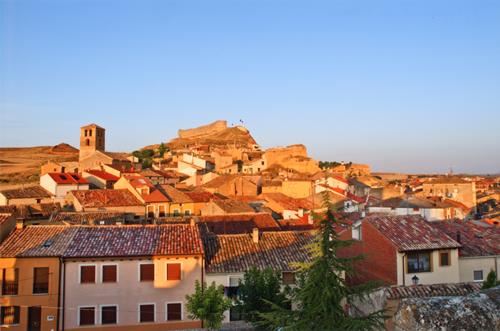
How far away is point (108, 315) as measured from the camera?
810 inches

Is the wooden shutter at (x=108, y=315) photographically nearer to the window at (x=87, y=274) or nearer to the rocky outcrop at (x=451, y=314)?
the window at (x=87, y=274)

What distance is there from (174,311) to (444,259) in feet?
43.2

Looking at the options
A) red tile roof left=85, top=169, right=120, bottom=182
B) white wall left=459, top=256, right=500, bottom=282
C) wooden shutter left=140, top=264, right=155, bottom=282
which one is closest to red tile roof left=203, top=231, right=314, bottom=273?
wooden shutter left=140, top=264, right=155, bottom=282

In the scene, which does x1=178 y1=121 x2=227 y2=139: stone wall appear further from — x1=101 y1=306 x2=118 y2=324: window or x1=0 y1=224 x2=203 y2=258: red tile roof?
x1=101 y1=306 x2=118 y2=324: window

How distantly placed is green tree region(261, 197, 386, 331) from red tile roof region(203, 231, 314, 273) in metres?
10.2

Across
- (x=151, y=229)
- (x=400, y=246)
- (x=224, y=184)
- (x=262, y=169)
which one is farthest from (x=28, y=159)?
(x=400, y=246)

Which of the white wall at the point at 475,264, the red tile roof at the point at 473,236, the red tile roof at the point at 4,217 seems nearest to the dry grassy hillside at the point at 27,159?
the red tile roof at the point at 4,217

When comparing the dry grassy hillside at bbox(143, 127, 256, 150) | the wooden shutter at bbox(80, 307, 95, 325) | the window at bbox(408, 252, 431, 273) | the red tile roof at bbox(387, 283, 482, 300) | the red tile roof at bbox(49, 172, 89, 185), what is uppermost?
the dry grassy hillside at bbox(143, 127, 256, 150)

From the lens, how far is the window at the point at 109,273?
68.2 feet

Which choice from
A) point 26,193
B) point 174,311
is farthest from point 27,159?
point 174,311

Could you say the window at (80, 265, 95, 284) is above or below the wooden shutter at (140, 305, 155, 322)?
above

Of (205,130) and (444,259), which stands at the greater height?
(205,130)

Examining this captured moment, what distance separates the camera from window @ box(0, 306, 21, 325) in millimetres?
19969

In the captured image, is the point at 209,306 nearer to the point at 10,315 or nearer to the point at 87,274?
the point at 87,274
